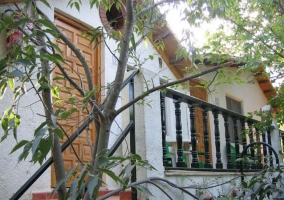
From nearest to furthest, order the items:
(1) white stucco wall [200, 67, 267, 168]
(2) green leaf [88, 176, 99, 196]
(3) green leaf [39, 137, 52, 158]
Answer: (2) green leaf [88, 176, 99, 196] → (3) green leaf [39, 137, 52, 158] → (1) white stucco wall [200, 67, 267, 168]

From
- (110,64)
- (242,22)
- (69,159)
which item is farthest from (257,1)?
(69,159)

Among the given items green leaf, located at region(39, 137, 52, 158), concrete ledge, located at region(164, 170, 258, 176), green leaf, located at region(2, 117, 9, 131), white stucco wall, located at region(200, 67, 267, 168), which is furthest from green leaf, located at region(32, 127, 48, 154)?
white stucco wall, located at region(200, 67, 267, 168)

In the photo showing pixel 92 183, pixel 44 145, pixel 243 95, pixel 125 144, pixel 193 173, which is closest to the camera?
pixel 92 183

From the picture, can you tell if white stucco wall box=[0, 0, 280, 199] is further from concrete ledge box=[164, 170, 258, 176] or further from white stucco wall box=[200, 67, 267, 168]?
white stucco wall box=[200, 67, 267, 168]

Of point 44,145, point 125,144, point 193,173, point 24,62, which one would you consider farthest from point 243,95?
point 24,62

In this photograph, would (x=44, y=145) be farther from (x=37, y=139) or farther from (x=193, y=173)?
(x=193, y=173)

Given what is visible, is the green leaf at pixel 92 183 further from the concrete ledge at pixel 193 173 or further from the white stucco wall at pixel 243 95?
the white stucco wall at pixel 243 95

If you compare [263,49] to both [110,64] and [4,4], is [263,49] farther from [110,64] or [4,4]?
[4,4]

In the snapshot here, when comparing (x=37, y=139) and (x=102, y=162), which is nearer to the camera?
(x=37, y=139)

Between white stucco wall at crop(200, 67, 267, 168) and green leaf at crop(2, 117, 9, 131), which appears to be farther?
white stucco wall at crop(200, 67, 267, 168)

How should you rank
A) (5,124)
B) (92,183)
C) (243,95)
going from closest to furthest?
(92,183) < (5,124) < (243,95)

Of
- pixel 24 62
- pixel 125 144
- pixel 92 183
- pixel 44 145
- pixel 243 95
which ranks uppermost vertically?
pixel 243 95

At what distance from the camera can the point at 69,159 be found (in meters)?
5.04

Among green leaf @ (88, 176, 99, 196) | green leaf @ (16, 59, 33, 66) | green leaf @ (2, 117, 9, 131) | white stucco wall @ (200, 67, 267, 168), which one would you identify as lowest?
green leaf @ (88, 176, 99, 196)
